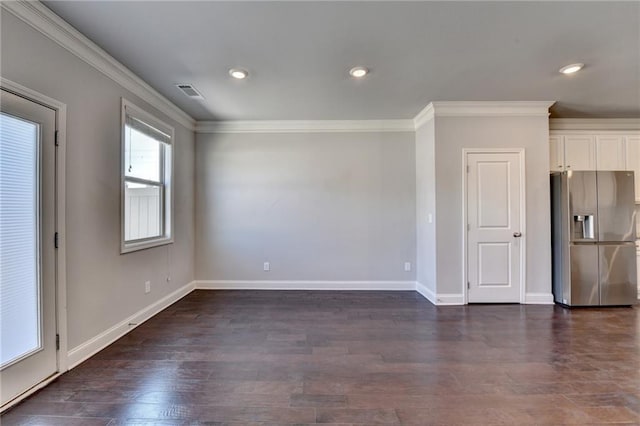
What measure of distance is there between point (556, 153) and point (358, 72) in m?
3.44

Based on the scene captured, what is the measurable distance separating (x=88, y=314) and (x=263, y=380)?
1.63m

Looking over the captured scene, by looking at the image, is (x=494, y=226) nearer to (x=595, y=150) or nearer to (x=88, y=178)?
(x=595, y=150)

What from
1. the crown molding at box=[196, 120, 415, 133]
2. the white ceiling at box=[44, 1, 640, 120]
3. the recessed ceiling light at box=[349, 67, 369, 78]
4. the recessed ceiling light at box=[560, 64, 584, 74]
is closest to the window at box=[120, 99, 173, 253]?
the white ceiling at box=[44, 1, 640, 120]

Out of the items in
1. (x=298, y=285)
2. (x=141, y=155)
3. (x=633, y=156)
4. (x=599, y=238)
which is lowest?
(x=298, y=285)

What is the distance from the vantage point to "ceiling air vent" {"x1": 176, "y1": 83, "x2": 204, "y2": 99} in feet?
10.9

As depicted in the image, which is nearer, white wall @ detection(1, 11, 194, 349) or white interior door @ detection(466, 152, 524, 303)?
white wall @ detection(1, 11, 194, 349)

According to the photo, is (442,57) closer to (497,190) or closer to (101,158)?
(497,190)

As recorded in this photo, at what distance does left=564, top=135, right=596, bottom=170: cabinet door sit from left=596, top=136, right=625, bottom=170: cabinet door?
0.07 meters

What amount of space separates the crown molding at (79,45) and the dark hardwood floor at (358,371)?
249 cm

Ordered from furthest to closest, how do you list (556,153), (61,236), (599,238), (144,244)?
(556,153) → (599,238) → (144,244) → (61,236)

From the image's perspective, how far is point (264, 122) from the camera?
460 cm

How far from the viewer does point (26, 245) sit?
1995 millimetres

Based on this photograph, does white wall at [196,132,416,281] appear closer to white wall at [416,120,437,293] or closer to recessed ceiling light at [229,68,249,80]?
white wall at [416,120,437,293]

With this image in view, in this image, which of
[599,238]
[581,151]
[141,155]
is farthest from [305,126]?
[599,238]
